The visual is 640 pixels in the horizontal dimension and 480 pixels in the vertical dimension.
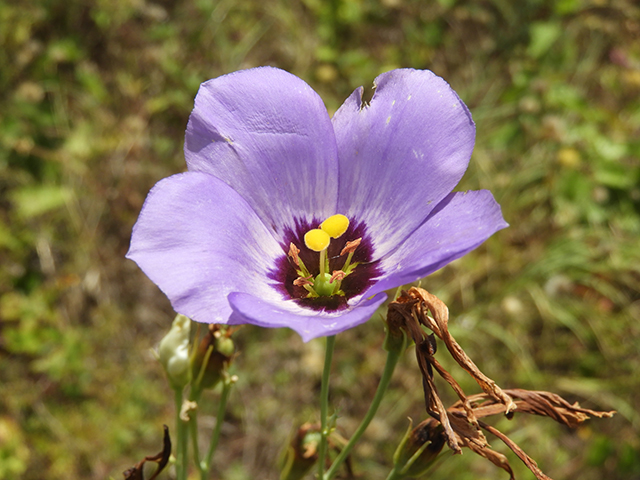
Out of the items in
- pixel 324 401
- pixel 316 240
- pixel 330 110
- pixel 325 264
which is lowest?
pixel 330 110

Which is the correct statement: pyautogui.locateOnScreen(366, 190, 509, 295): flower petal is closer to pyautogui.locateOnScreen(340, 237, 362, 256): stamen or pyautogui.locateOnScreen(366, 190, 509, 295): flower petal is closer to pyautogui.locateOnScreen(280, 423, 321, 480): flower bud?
pyautogui.locateOnScreen(340, 237, 362, 256): stamen

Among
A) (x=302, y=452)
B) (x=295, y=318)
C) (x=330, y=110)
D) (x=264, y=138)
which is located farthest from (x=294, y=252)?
(x=330, y=110)

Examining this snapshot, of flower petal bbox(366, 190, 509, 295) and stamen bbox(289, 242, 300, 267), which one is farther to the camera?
stamen bbox(289, 242, 300, 267)

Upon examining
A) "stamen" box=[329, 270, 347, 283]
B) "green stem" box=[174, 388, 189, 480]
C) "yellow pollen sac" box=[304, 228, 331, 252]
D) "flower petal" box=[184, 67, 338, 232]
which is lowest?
"green stem" box=[174, 388, 189, 480]

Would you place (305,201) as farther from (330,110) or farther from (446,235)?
(330,110)

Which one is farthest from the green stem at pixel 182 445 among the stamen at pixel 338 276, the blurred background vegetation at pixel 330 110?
the blurred background vegetation at pixel 330 110

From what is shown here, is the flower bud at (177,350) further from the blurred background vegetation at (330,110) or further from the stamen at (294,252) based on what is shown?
the blurred background vegetation at (330,110)

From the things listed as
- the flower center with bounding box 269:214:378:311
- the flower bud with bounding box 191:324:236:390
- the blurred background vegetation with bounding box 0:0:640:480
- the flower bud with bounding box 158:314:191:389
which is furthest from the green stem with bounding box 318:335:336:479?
the blurred background vegetation with bounding box 0:0:640:480
